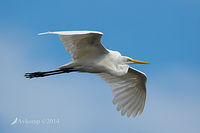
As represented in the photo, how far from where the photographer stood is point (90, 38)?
8.67m

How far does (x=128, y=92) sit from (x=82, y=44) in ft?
9.75

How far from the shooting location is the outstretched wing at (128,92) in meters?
11.1

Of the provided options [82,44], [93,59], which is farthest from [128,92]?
[82,44]

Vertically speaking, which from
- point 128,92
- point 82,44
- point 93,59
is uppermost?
point 82,44

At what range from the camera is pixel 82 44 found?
9016mm

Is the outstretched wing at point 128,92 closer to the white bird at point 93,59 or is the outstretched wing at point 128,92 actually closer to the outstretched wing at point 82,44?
the white bird at point 93,59

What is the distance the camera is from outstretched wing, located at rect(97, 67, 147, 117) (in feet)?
36.4

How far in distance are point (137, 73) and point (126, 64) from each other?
45.2 inches

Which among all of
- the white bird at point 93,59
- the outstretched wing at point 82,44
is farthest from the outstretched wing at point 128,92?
the outstretched wing at point 82,44

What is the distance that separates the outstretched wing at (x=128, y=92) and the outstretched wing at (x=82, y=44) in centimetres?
200

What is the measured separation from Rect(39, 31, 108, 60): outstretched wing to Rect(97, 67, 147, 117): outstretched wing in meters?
2.00

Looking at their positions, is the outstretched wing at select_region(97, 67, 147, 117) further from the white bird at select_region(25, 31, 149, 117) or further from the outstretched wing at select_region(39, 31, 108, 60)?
Answer: the outstretched wing at select_region(39, 31, 108, 60)

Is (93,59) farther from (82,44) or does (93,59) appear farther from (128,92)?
(128,92)

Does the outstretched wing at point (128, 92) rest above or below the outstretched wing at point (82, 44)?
below
